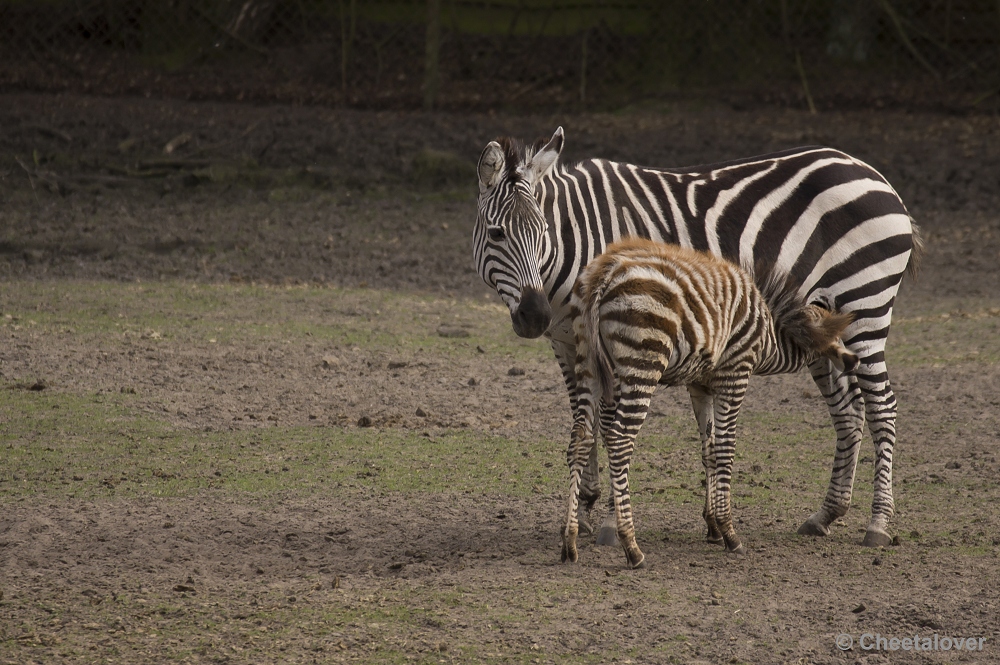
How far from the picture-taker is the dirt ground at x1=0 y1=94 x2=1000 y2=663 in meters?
4.42

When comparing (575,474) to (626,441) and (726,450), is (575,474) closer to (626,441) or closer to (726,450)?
(626,441)

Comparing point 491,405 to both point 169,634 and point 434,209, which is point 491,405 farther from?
point 434,209

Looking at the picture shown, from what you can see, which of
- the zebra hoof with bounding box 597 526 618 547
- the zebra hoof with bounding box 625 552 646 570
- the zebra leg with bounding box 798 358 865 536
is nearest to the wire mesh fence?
the zebra leg with bounding box 798 358 865 536

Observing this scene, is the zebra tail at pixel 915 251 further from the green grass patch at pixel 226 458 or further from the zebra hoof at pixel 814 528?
the green grass patch at pixel 226 458

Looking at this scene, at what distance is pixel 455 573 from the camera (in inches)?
194

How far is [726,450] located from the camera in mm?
5266

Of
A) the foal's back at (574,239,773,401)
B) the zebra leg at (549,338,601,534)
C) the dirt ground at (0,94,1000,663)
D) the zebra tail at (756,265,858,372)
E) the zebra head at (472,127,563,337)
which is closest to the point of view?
the dirt ground at (0,94,1000,663)

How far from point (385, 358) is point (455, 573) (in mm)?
3787

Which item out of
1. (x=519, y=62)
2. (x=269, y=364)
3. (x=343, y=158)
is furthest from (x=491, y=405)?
(x=519, y=62)

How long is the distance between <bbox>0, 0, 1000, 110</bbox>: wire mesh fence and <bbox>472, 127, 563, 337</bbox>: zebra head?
36.8 ft

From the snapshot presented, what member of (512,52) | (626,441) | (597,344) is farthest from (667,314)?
(512,52)

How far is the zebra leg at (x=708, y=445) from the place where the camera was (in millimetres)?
5328

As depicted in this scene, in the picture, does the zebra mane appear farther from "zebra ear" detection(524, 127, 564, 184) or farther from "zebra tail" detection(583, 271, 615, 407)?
"zebra tail" detection(583, 271, 615, 407)

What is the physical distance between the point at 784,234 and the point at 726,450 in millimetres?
1228
